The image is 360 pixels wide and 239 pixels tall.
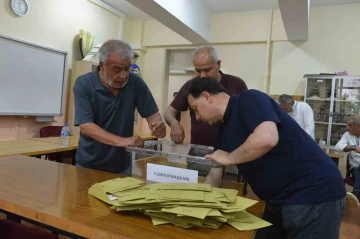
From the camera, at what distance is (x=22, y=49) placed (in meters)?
3.86

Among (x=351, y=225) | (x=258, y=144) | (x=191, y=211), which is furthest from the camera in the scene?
(x=351, y=225)

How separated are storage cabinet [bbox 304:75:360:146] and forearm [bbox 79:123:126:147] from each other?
394 cm

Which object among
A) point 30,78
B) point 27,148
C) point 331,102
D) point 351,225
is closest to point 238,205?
point 27,148

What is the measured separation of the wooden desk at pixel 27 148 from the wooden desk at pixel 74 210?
1399 millimetres

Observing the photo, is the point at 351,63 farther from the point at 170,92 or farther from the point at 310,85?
the point at 170,92

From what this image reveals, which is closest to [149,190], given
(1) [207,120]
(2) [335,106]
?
(1) [207,120]

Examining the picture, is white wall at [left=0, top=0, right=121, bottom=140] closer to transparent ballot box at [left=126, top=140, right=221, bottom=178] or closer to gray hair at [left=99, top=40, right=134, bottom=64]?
gray hair at [left=99, top=40, right=134, bottom=64]

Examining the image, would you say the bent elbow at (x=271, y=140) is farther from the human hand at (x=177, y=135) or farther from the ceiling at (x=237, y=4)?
the ceiling at (x=237, y=4)

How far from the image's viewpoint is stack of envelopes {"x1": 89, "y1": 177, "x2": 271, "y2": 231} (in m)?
0.74

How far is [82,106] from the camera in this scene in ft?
4.95

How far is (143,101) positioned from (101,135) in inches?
16.6

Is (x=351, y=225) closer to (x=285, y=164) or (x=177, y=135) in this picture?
(x=177, y=135)

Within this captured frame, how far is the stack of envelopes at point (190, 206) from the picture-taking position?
0.74 meters

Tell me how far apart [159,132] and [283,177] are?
81 cm
